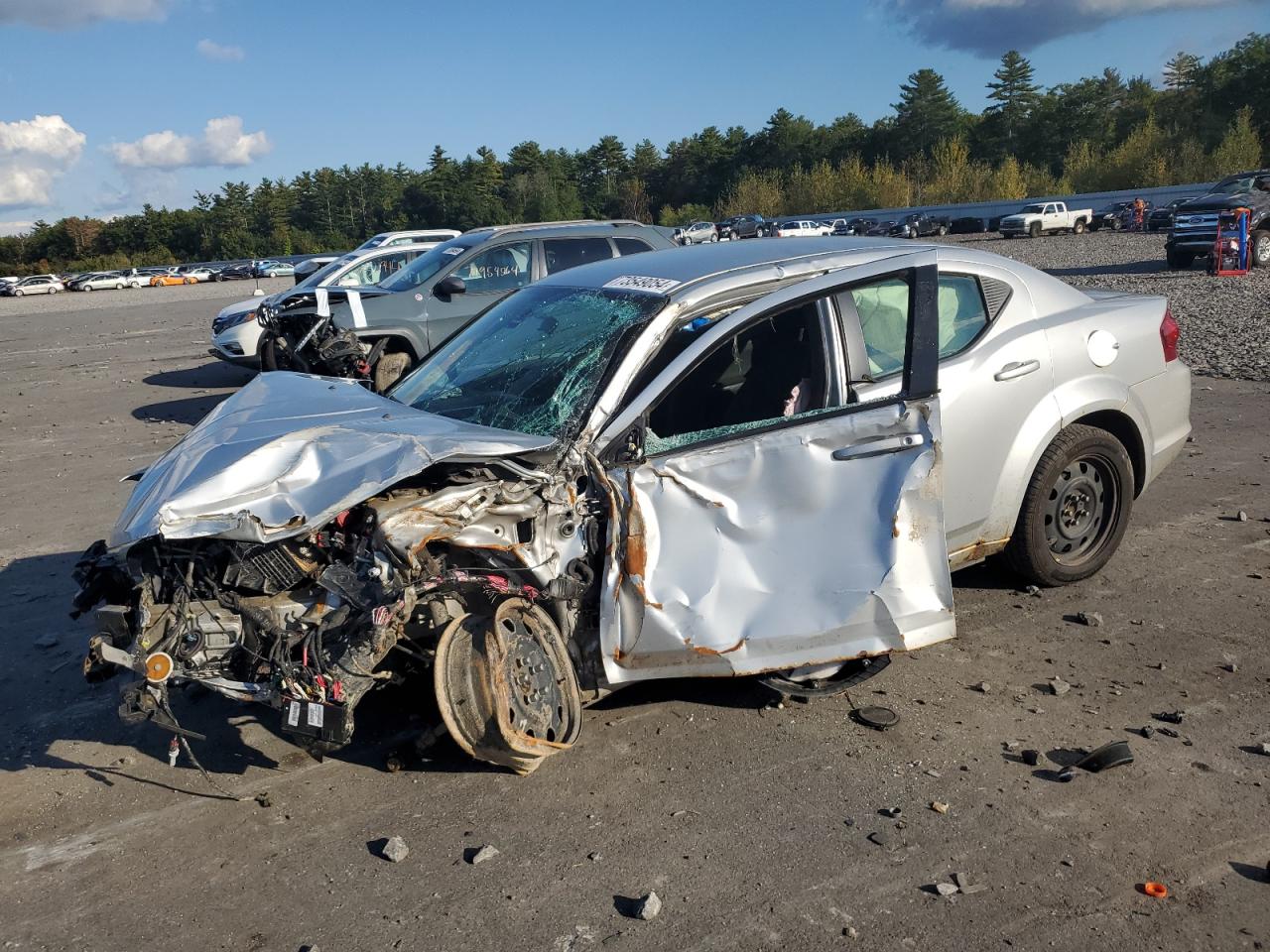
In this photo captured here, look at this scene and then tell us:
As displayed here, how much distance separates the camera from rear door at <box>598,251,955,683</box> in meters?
3.91

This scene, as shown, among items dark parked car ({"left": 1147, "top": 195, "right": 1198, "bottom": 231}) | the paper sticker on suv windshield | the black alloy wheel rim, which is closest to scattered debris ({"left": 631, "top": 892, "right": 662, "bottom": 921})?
the paper sticker on suv windshield

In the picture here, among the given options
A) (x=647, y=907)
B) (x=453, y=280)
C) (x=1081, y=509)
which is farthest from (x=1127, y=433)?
(x=453, y=280)

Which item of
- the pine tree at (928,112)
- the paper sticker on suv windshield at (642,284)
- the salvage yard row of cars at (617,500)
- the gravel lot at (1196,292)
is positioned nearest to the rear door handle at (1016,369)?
the salvage yard row of cars at (617,500)

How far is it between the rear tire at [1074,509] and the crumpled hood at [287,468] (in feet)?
8.74

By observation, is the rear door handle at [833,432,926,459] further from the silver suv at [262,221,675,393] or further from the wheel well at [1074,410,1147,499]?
the silver suv at [262,221,675,393]

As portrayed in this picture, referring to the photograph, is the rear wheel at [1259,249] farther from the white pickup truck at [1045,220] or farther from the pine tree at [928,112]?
the pine tree at [928,112]

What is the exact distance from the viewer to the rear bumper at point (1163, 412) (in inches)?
215

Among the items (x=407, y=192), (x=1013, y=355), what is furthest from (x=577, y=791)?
(x=407, y=192)

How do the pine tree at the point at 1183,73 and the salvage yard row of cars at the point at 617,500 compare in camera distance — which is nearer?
the salvage yard row of cars at the point at 617,500

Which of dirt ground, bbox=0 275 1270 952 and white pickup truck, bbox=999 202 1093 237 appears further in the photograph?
white pickup truck, bbox=999 202 1093 237

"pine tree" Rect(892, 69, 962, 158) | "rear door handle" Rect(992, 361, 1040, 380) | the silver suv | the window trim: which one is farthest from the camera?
"pine tree" Rect(892, 69, 962, 158)

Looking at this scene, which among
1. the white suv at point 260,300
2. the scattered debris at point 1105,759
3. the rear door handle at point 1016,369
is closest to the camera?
the scattered debris at point 1105,759

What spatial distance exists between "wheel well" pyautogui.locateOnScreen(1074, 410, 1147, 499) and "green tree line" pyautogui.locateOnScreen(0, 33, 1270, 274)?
68.3 meters

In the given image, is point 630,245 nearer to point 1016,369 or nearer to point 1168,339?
point 1168,339
